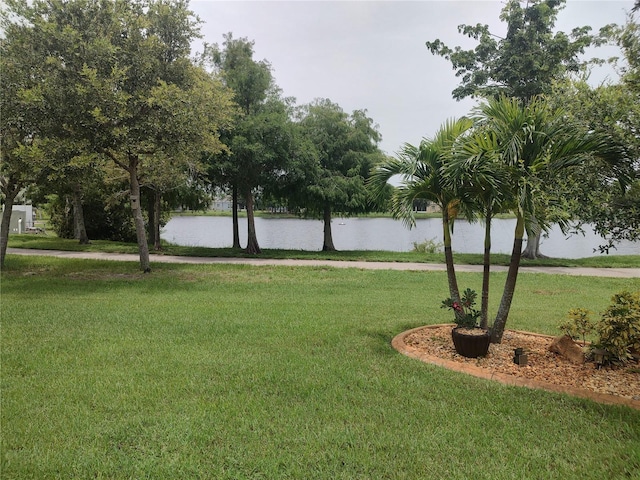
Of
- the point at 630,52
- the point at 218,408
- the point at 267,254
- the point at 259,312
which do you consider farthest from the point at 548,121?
the point at 267,254

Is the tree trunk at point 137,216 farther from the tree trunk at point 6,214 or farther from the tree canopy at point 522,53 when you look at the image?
the tree canopy at point 522,53

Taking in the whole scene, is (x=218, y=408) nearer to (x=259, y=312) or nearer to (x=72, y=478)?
(x=72, y=478)

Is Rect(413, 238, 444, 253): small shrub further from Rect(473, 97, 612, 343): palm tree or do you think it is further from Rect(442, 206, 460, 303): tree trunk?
Rect(473, 97, 612, 343): palm tree

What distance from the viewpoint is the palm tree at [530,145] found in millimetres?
4090

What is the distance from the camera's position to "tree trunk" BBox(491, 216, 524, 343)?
16.4 feet

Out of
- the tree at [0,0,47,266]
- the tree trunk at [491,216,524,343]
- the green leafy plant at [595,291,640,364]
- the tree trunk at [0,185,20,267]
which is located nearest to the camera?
the green leafy plant at [595,291,640,364]

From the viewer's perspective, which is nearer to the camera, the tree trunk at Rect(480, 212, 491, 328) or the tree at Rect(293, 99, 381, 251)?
the tree trunk at Rect(480, 212, 491, 328)

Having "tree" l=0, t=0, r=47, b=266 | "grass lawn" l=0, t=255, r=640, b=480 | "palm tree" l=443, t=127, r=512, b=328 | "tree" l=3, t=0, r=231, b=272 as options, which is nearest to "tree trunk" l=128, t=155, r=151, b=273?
"tree" l=3, t=0, r=231, b=272

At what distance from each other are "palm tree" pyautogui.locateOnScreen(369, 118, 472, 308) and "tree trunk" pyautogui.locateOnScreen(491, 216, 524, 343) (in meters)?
0.54

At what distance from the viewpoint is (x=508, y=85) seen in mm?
17188

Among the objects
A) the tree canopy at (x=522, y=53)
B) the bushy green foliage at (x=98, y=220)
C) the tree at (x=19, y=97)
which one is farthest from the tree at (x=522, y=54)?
the bushy green foliage at (x=98, y=220)

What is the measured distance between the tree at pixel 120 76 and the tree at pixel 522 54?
1027cm

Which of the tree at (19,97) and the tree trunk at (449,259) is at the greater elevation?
the tree at (19,97)

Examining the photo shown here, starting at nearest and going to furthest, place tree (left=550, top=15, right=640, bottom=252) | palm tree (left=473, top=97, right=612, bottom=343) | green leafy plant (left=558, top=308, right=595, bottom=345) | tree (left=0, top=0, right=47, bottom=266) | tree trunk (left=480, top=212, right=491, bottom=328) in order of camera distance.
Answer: tree (left=550, top=15, right=640, bottom=252) < palm tree (left=473, top=97, right=612, bottom=343) < green leafy plant (left=558, top=308, right=595, bottom=345) < tree trunk (left=480, top=212, right=491, bottom=328) < tree (left=0, top=0, right=47, bottom=266)
